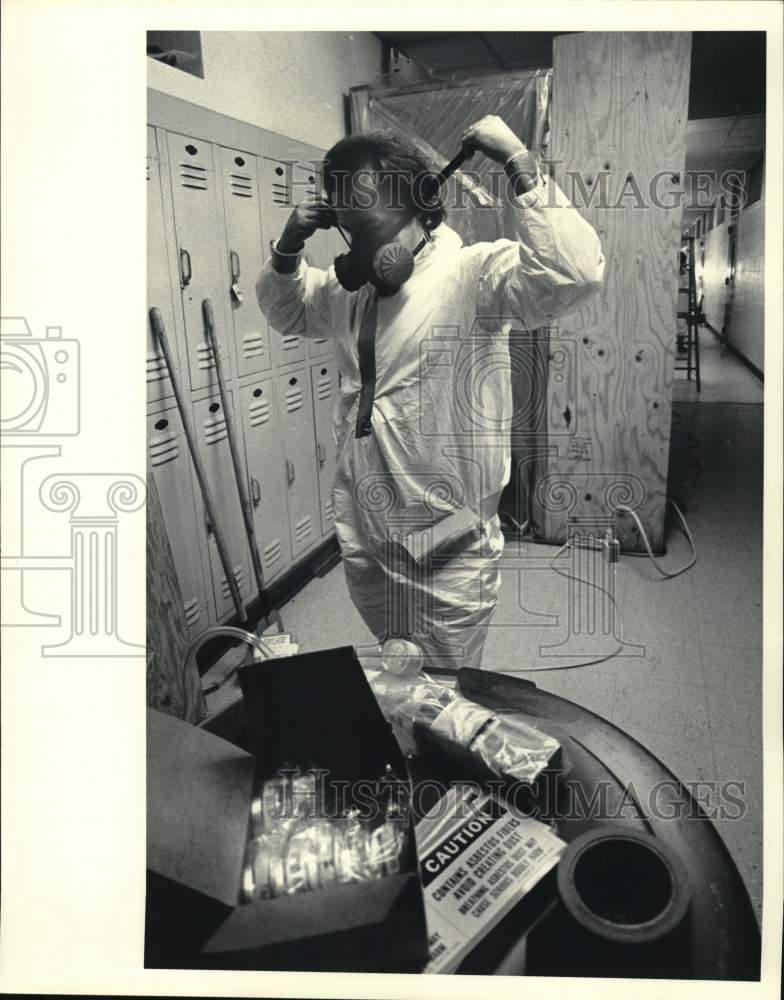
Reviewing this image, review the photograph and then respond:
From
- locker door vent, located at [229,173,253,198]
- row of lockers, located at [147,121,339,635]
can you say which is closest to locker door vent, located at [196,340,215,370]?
row of lockers, located at [147,121,339,635]

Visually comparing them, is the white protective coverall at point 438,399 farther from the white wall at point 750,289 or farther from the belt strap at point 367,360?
the white wall at point 750,289

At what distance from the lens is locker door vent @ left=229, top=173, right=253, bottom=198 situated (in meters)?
1.30

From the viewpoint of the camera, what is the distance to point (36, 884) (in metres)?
1.42

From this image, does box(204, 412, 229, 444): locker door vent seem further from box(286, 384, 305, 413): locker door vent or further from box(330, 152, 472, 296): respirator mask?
box(330, 152, 472, 296): respirator mask

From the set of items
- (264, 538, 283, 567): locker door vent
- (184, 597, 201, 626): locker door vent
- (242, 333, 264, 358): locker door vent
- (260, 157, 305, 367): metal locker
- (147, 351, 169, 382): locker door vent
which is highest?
(260, 157, 305, 367): metal locker

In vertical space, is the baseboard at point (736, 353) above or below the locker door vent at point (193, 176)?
below

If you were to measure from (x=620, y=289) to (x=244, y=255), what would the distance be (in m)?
0.64

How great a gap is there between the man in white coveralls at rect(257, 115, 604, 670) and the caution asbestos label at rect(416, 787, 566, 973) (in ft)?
0.98

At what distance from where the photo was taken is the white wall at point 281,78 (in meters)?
1.31

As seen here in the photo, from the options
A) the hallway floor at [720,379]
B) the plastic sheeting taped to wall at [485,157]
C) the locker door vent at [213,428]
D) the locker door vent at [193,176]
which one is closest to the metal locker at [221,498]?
the locker door vent at [213,428]

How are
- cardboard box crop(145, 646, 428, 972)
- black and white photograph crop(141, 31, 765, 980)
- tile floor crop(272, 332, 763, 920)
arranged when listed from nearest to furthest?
cardboard box crop(145, 646, 428, 972)
black and white photograph crop(141, 31, 765, 980)
tile floor crop(272, 332, 763, 920)

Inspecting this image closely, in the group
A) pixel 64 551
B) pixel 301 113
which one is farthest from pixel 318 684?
pixel 301 113

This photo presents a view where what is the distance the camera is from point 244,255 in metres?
1.33

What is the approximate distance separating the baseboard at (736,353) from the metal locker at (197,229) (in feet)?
2.69
